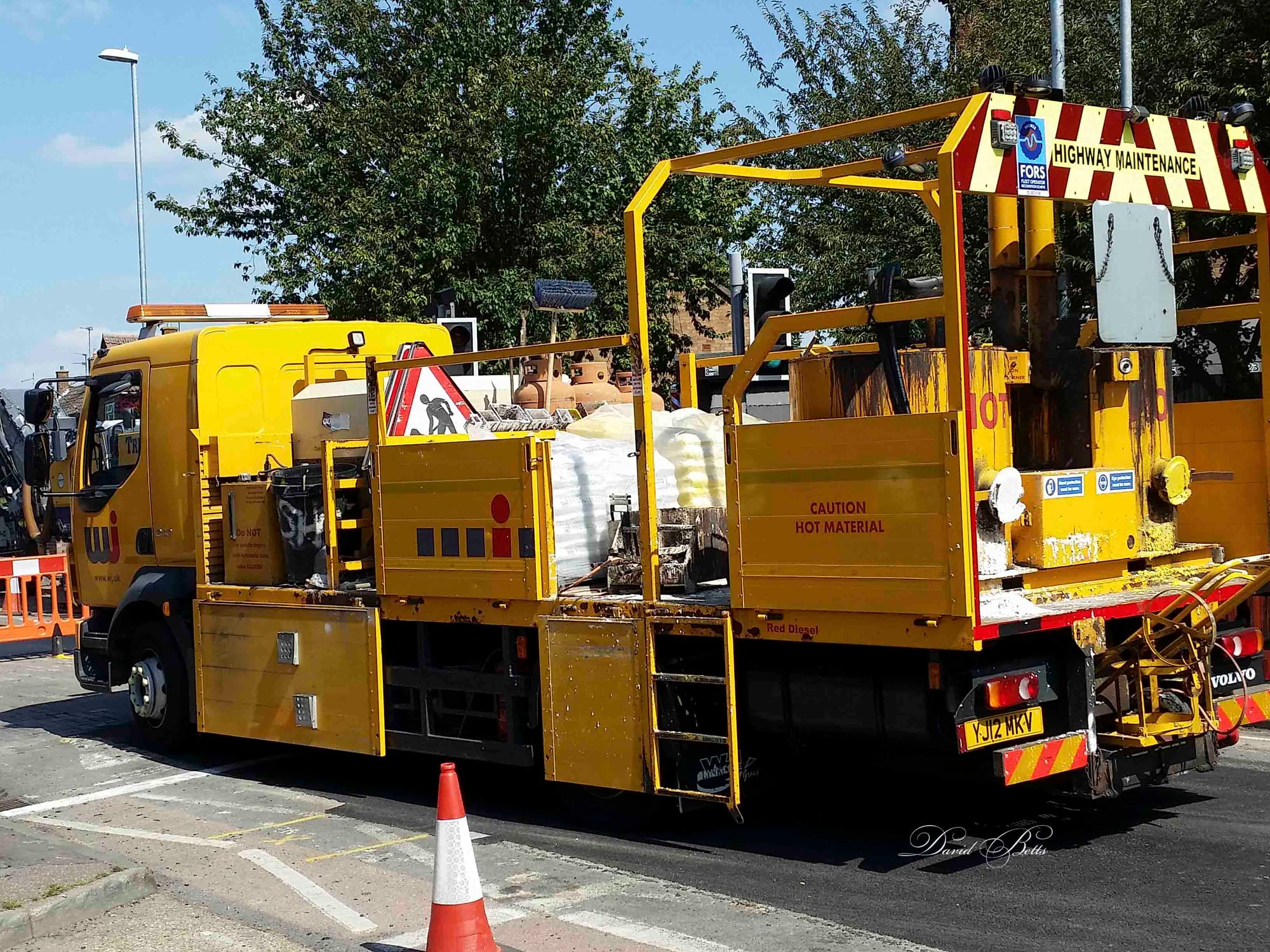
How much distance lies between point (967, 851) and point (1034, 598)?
4.27 feet

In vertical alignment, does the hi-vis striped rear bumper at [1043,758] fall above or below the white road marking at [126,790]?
above

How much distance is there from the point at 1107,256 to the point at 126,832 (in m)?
6.12

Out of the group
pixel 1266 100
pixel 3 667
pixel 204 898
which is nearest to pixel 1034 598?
pixel 204 898

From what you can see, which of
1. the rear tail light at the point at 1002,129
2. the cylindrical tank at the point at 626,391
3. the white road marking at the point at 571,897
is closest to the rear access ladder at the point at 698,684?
the white road marking at the point at 571,897

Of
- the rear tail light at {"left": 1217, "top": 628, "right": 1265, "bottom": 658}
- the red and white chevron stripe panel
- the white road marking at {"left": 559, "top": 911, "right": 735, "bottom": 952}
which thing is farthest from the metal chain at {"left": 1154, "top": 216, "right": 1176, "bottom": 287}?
the white road marking at {"left": 559, "top": 911, "right": 735, "bottom": 952}

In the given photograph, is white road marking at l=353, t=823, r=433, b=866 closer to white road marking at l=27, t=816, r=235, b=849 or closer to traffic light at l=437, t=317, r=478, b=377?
white road marking at l=27, t=816, r=235, b=849

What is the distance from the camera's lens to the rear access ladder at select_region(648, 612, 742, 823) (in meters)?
6.70

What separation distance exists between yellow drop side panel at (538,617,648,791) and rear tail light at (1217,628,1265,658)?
2886mm

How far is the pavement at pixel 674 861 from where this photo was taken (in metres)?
5.84

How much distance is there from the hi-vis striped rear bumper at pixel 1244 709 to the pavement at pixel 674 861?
1.68 ft

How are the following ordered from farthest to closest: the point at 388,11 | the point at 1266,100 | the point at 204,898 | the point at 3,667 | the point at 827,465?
1. the point at 388,11
2. the point at 3,667
3. the point at 1266,100
4. the point at 204,898
5. the point at 827,465

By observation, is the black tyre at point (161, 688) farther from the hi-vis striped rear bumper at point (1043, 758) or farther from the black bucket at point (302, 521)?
the hi-vis striped rear bumper at point (1043, 758)

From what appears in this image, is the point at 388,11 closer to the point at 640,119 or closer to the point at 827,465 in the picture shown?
the point at 640,119

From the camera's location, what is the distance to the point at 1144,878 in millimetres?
6305
